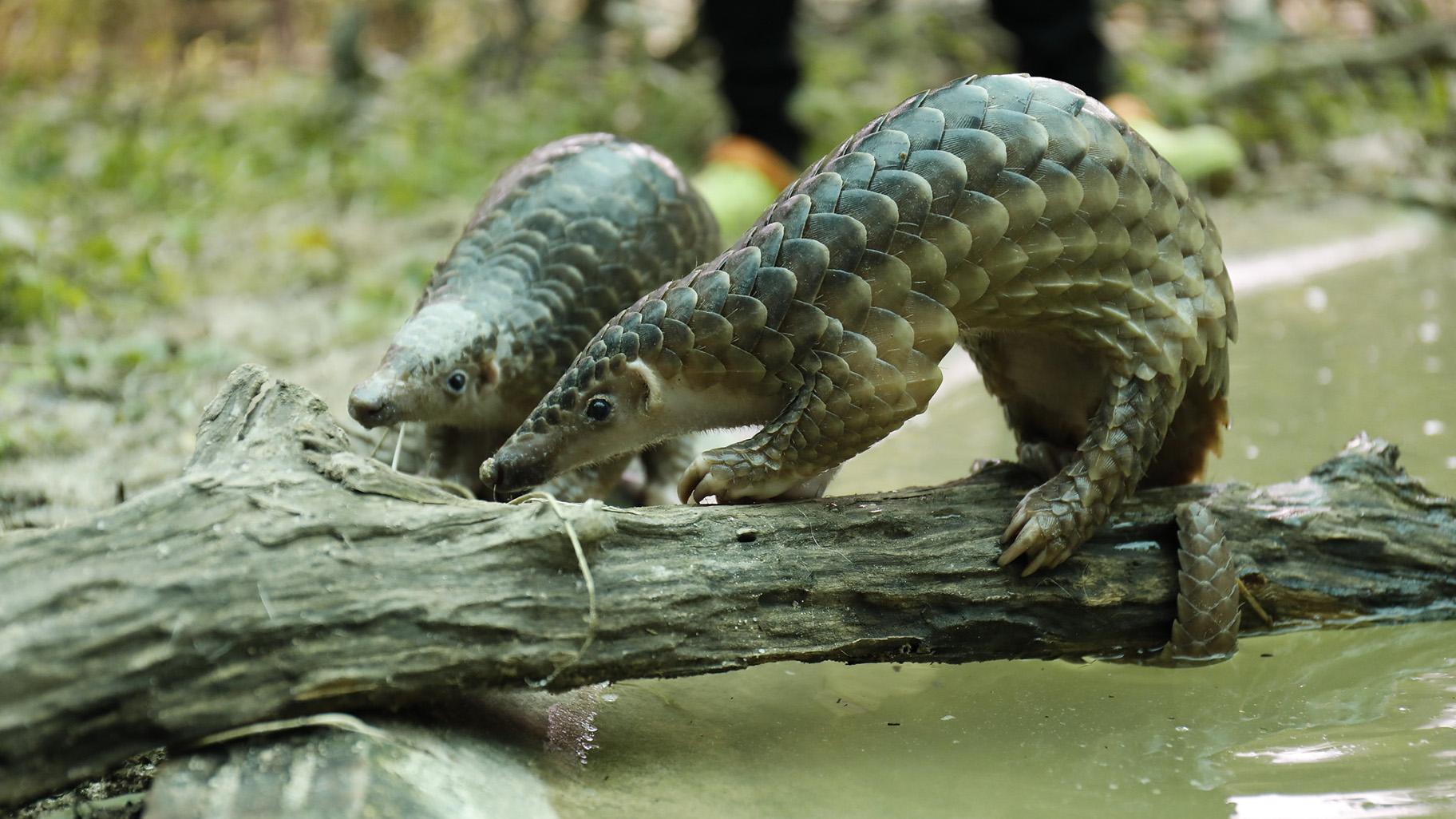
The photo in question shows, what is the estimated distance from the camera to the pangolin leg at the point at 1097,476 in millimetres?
3035

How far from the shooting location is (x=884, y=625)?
2938mm

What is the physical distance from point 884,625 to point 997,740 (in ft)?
1.17

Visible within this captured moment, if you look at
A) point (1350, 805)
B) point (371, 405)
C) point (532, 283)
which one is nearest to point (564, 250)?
point (532, 283)

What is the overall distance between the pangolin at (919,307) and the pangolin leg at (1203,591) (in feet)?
0.60

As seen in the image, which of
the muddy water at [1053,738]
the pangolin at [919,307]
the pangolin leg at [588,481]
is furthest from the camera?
the pangolin leg at [588,481]

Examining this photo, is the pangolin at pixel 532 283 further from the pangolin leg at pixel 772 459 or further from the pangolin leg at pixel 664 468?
the pangolin leg at pixel 772 459

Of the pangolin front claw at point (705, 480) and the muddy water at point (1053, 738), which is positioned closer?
the muddy water at point (1053, 738)

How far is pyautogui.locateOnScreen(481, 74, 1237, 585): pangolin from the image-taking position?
297 centimetres

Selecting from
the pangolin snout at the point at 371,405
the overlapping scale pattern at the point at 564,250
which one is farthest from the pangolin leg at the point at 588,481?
the pangolin snout at the point at 371,405

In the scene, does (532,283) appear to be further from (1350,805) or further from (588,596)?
(1350,805)

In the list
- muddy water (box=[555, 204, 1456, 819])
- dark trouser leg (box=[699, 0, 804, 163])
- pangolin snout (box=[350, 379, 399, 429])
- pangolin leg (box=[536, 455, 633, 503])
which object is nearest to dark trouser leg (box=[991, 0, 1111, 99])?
dark trouser leg (box=[699, 0, 804, 163])

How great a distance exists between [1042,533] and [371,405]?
1728 millimetres

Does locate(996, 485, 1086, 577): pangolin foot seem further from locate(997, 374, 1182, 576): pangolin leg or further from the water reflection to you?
the water reflection

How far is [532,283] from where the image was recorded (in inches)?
155
